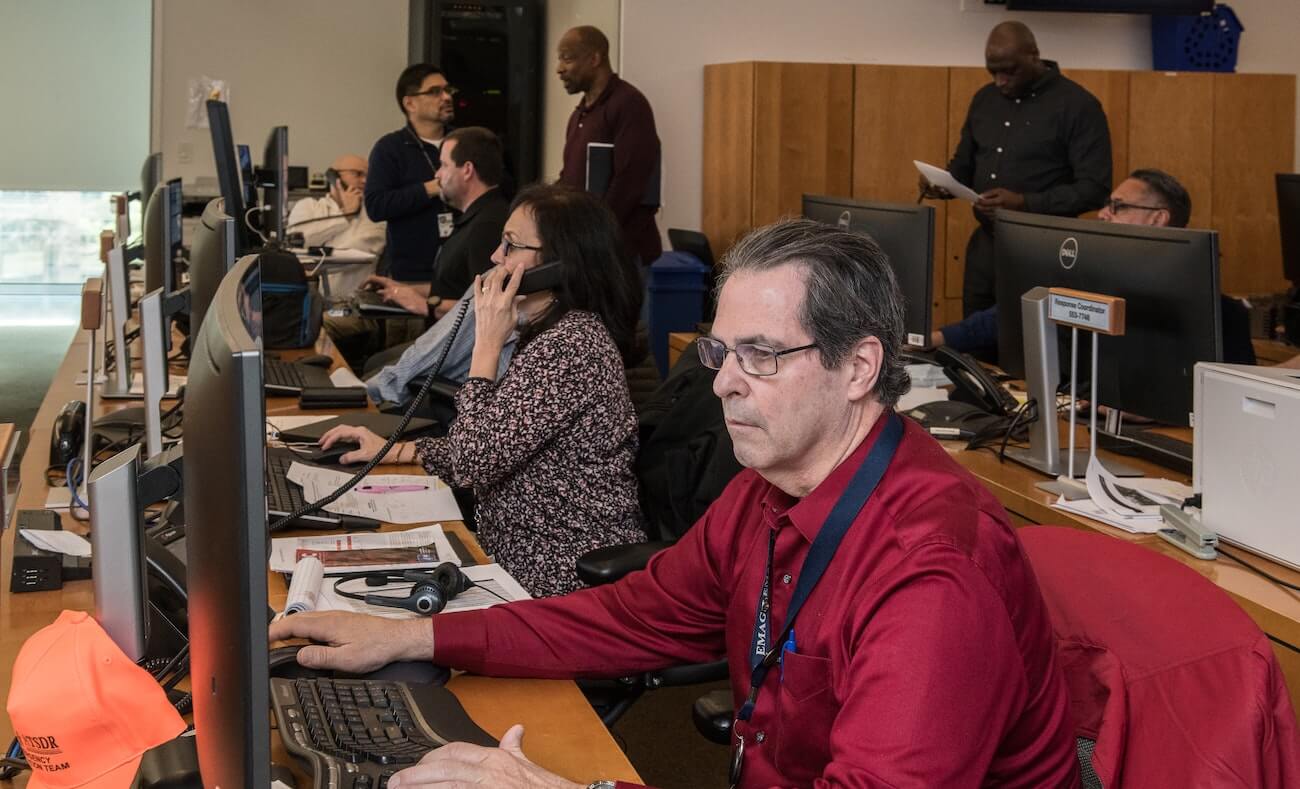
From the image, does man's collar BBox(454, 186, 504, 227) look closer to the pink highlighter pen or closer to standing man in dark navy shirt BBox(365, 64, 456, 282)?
standing man in dark navy shirt BBox(365, 64, 456, 282)

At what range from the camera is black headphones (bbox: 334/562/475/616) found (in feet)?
6.14

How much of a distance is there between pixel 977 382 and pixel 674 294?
3583 millimetres

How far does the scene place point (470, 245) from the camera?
4.57 m

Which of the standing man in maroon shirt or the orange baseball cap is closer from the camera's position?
the orange baseball cap

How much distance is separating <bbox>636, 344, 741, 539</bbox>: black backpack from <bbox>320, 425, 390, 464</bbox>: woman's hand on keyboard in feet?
1.87

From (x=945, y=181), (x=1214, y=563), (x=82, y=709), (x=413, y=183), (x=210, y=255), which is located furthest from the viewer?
(x=413, y=183)

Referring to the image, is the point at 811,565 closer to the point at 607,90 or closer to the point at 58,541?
the point at 58,541

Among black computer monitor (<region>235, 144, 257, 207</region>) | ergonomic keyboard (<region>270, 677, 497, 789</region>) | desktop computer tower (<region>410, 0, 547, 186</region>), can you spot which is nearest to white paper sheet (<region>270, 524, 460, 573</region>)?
ergonomic keyboard (<region>270, 677, 497, 789</region>)

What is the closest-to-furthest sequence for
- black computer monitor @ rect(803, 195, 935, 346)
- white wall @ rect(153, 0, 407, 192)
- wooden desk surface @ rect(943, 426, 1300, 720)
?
wooden desk surface @ rect(943, 426, 1300, 720), black computer monitor @ rect(803, 195, 935, 346), white wall @ rect(153, 0, 407, 192)

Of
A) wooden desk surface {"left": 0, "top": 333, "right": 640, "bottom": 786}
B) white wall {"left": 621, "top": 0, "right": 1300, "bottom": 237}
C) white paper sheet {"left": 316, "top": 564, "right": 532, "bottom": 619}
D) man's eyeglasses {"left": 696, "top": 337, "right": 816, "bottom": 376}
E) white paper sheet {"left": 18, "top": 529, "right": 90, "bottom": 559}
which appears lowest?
wooden desk surface {"left": 0, "top": 333, "right": 640, "bottom": 786}

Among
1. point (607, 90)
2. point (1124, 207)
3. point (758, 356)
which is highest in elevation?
point (607, 90)

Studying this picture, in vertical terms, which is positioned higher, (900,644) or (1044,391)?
(1044,391)

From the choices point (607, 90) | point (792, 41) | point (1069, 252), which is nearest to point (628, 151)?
point (607, 90)

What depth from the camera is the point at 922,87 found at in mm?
6863
